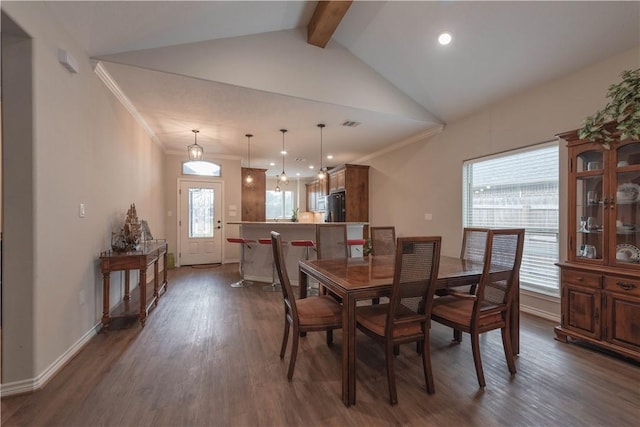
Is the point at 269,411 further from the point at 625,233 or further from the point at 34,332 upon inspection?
the point at 625,233

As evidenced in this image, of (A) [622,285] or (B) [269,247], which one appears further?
(B) [269,247]

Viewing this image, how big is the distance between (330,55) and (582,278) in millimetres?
3787

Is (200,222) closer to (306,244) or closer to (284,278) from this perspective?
(306,244)

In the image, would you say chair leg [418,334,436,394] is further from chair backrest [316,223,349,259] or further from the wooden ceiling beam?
the wooden ceiling beam

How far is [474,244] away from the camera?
289cm

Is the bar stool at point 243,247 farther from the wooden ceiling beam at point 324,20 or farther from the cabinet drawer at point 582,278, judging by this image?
the cabinet drawer at point 582,278

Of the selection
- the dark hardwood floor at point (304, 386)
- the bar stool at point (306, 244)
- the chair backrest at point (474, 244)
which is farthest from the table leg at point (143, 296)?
the chair backrest at point (474, 244)

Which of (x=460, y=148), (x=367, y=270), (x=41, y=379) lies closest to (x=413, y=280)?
(x=367, y=270)

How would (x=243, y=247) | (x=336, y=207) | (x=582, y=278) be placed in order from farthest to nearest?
(x=336, y=207) → (x=243, y=247) → (x=582, y=278)

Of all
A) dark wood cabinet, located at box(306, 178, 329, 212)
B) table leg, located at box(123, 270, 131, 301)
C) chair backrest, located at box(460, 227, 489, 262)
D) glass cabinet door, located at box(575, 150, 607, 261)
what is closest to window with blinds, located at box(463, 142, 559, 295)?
glass cabinet door, located at box(575, 150, 607, 261)

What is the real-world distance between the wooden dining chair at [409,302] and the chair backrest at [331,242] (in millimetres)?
1180

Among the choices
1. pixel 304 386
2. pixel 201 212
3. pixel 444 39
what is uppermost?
pixel 444 39

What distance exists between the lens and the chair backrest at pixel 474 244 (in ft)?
9.16

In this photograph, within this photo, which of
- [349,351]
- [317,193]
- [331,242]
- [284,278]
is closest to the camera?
[349,351]
